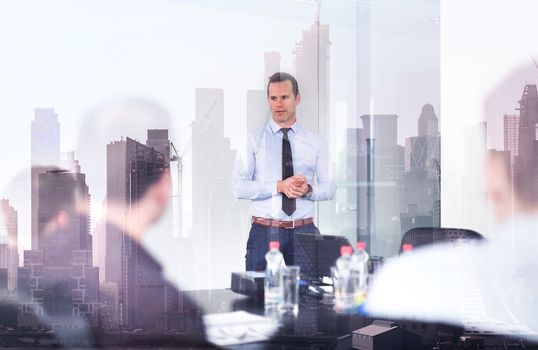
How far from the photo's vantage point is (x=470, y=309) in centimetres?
250

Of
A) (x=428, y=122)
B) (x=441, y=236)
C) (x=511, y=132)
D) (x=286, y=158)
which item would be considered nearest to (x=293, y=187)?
(x=286, y=158)

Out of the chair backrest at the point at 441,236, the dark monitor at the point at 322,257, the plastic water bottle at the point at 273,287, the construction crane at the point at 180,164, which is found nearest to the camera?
the plastic water bottle at the point at 273,287

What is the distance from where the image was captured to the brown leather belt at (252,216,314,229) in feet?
12.3

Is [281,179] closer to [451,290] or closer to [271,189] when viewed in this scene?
[271,189]

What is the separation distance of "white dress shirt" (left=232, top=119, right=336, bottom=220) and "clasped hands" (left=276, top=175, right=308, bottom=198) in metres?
0.03

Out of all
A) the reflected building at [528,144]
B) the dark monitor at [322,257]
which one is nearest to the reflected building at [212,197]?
the dark monitor at [322,257]

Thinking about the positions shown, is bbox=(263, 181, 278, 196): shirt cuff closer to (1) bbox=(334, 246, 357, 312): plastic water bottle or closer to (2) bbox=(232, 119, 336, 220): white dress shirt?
(2) bbox=(232, 119, 336, 220): white dress shirt

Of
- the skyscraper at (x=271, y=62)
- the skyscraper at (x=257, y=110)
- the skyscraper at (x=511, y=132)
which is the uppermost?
the skyscraper at (x=271, y=62)

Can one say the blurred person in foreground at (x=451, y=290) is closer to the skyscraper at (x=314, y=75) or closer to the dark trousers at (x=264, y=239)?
the dark trousers at (x=264, y=239)

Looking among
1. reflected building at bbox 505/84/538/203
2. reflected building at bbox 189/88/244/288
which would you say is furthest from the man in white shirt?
reflected building at bbox 505/84/538/203

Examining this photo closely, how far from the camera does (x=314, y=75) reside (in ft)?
15.1

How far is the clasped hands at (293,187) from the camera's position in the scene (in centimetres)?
380

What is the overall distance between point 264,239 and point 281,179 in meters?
0.42

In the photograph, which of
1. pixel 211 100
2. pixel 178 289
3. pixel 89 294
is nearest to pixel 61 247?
pixel 89 294
